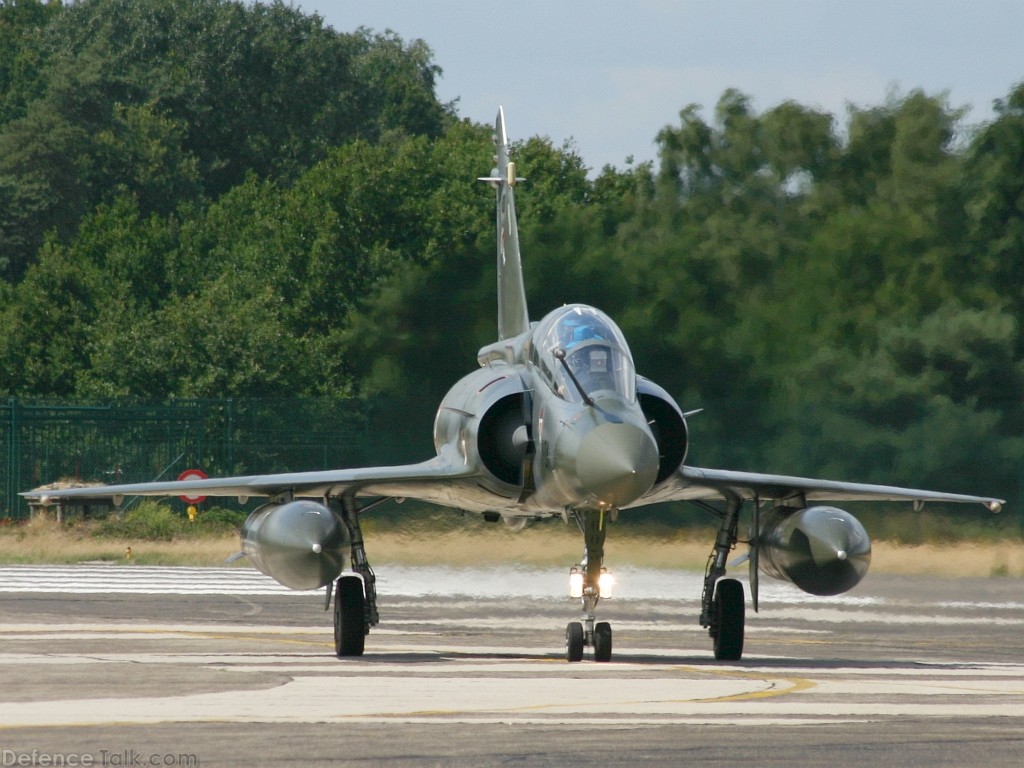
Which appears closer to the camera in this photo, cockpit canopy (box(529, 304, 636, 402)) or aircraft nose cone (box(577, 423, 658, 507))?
aircraft nose cone (box(577, 423, 658, 507))

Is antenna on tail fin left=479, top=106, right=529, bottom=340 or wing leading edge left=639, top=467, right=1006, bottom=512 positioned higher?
antenna on tail fin left=479, top=106, right=529, bottom=340

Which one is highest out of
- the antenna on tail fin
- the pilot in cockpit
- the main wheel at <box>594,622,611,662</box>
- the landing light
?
the antenna on tail fin

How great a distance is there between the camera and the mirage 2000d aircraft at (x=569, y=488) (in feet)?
41.1

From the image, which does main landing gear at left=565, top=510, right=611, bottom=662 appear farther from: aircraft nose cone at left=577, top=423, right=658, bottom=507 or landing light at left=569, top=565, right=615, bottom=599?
aircraft nose cone at left=577, top=423, right=658, bottom=507

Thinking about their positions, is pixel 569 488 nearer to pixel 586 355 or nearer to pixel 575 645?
pixel 586 355

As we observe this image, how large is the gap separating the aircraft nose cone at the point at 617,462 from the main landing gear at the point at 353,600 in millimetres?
2514

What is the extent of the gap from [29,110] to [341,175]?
832 inches

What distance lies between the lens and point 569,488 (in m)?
12.6

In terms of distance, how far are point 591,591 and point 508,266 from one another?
5794mm

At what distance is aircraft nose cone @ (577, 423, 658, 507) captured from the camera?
12156 mm

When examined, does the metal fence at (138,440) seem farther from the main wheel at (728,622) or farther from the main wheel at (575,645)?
the main wheel at (575,645)

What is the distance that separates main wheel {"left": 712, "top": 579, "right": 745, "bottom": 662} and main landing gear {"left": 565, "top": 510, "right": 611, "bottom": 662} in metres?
1.10

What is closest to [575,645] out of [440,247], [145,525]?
[145,525]

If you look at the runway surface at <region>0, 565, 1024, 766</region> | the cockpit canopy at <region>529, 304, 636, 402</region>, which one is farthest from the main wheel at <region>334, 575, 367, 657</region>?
the cockpit canopy at <region>529, 304, 636, 402</region>
